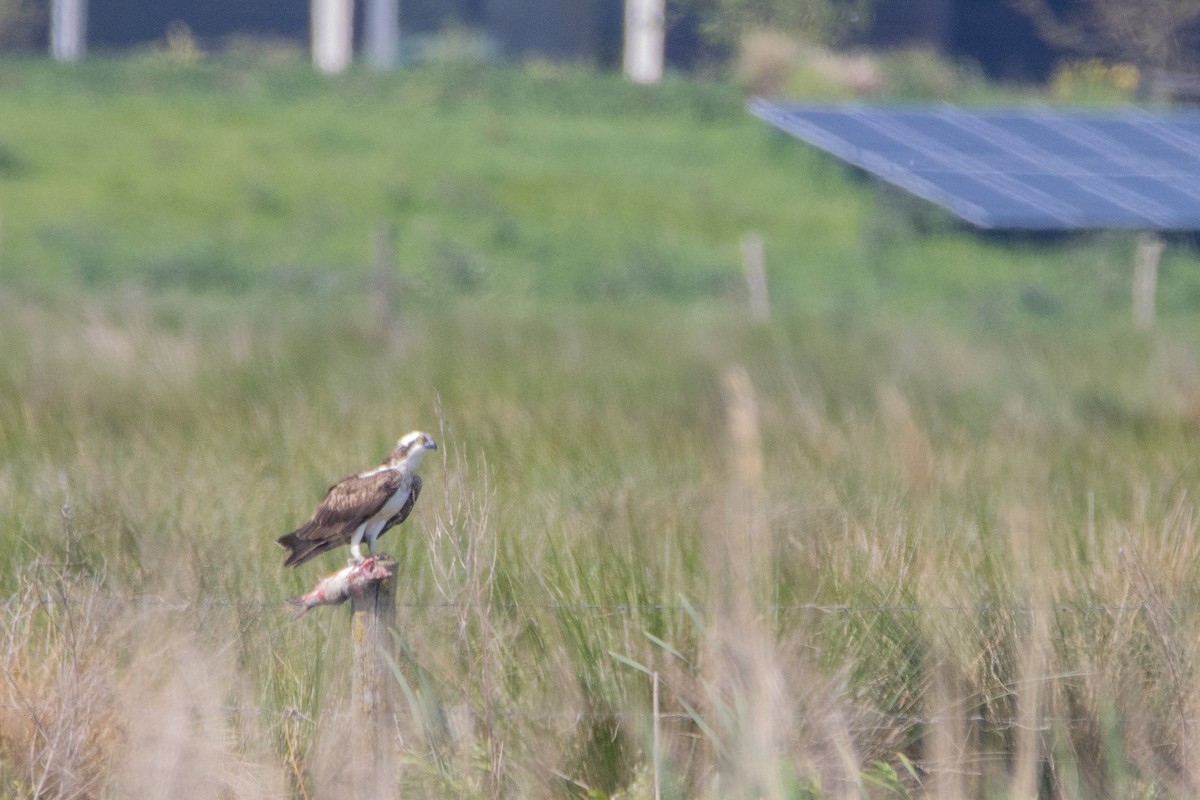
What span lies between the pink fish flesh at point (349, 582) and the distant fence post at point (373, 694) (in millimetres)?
20

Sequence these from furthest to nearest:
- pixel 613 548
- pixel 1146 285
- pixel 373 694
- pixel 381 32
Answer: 1. pixel 381 32
2. pixel 1146 285
3. pixel 613 548
4. pixel 373 694

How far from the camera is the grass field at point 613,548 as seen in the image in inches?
137

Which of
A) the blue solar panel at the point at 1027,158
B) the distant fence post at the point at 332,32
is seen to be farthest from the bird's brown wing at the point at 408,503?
the distant fence post at the point at 332,32

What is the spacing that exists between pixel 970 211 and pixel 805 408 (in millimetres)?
9053

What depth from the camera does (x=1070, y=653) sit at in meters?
3.77

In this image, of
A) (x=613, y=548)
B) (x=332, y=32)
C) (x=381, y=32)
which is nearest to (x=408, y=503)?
(x=613, y=548)

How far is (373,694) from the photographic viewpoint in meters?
3.37

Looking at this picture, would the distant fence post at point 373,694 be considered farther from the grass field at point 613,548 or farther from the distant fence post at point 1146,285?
the distant fence post at point 1146,285

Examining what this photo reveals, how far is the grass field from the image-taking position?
3486mm

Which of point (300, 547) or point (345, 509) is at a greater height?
point (345, 509)

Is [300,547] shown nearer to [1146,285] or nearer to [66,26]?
[1146,285]

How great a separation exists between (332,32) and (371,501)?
22.7 meters

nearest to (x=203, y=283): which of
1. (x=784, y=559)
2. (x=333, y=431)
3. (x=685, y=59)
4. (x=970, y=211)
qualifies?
(x=685, y=59)

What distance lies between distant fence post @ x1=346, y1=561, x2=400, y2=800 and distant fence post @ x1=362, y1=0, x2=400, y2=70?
20.8 metres
